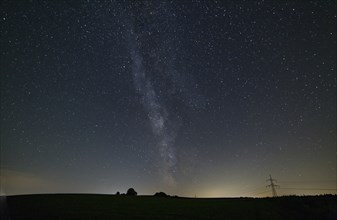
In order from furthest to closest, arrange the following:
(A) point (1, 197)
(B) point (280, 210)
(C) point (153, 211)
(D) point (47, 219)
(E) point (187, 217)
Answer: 1. (B) point (280, 210)
2. (C) point (153, 211)
3. (E) point (187, 217)
4. (D) point (47, 219)
5. (A) point (1, 197)

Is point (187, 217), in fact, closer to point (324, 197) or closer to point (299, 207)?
point (299, 207)

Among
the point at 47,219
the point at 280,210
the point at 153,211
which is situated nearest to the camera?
the point at 47,219

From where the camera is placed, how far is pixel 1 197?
21922mm

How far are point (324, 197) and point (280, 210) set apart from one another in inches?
468

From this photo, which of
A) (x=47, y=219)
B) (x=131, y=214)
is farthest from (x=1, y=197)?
(x=131, y=214)

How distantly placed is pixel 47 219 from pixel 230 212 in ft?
74.7

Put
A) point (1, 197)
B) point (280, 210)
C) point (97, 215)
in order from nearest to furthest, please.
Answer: point (1, 197) → point (97, 215) → point (280, 210)

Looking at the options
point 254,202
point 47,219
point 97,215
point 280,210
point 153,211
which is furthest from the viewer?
point 254,202

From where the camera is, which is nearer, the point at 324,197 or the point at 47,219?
the point at 47,219

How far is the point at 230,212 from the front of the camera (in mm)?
35531

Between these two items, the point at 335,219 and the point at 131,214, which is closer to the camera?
the point at 131,214

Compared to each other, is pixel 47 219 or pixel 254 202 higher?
pixel 254 202

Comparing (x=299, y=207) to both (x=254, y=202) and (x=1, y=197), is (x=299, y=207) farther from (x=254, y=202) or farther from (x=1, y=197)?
(x=1, y=197)

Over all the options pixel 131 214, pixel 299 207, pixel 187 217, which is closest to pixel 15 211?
pixel 131 214
